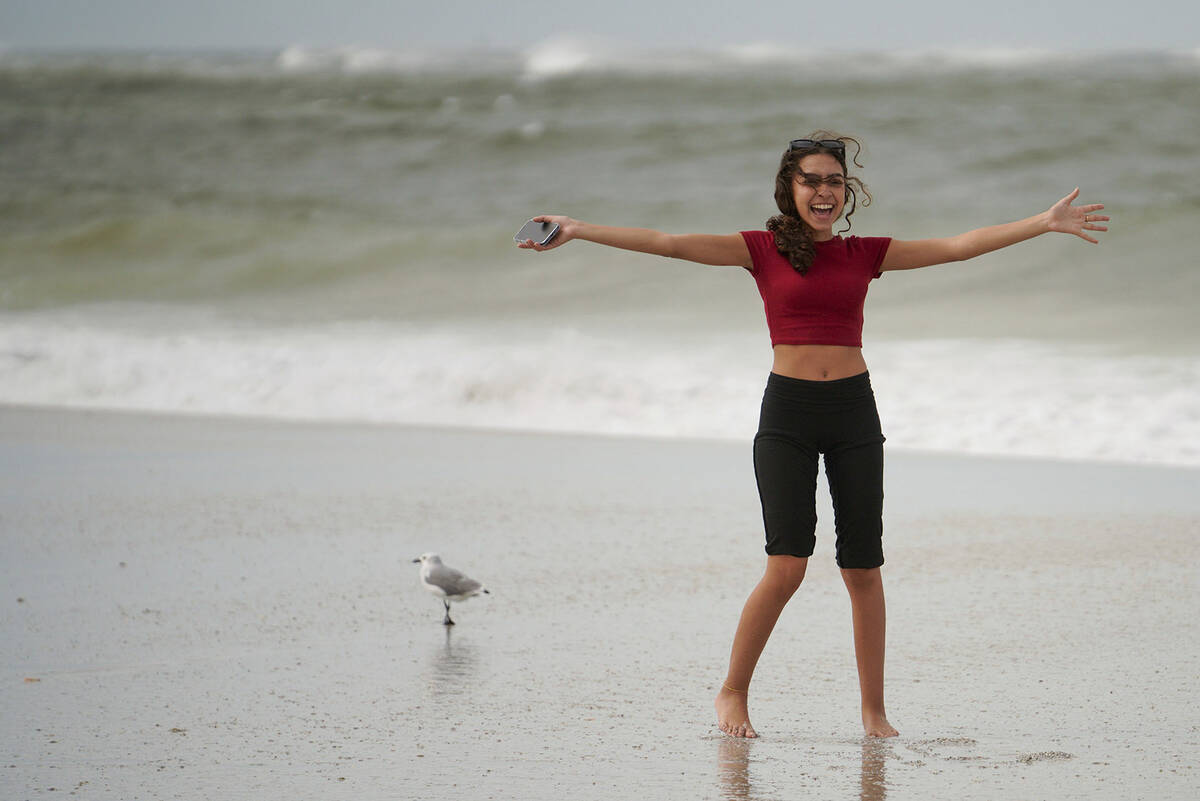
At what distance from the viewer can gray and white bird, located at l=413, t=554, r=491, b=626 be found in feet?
17.6

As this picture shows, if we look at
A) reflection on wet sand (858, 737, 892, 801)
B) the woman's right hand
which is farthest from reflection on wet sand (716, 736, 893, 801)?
the woman's right hand

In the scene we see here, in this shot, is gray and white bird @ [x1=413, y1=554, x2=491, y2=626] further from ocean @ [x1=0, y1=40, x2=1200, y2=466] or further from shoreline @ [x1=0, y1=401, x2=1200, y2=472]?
ocean @ [x1=0, y1=40, x2=1200, y2=466]

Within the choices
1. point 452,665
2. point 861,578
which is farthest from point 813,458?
point 452,665

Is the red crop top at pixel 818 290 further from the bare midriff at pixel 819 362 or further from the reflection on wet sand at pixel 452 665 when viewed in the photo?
the reflection on wet sand at pixel 452 665

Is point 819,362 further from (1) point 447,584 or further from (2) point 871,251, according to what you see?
(1) point 447,584

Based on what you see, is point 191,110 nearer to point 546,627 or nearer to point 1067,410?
point 1067,410

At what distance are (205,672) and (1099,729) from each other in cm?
265

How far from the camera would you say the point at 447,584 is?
5.37m

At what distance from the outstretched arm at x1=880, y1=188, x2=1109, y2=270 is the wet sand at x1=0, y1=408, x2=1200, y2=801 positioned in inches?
50.3

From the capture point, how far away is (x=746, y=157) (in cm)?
2470

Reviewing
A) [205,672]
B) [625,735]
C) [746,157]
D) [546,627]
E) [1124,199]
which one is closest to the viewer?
[625,735]

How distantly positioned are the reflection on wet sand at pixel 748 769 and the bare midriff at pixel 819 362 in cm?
97

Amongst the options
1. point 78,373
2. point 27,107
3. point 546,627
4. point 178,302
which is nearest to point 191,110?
point 27,107

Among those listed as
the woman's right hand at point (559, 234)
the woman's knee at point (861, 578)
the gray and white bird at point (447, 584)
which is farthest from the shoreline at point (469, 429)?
the woman's right hand at point (559, 234)
